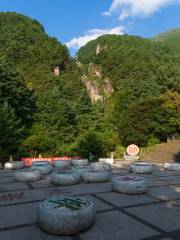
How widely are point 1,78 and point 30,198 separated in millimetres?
36839

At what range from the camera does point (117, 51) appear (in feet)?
329

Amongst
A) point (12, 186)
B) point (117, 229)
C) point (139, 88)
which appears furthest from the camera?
point (139, 88)

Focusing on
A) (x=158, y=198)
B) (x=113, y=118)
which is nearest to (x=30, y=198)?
(x=158, y=198)

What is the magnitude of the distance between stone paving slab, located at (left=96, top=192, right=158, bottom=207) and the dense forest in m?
21.2

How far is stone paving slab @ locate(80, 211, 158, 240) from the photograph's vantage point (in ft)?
23.7

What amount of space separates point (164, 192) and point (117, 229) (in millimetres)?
5481

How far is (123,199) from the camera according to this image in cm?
1111

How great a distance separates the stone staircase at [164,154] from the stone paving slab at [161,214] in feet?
61.1

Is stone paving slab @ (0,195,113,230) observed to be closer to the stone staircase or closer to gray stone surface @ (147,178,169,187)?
gray stone surface @ (147,178,169,187)

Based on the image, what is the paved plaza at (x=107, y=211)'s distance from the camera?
24.3ft

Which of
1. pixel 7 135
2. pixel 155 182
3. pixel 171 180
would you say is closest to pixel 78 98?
pixel 7 135

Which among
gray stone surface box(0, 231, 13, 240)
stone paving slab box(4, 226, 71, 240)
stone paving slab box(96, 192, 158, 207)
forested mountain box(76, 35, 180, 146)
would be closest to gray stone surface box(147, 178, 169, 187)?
stone paving slab box(96, 192, 158, 207)

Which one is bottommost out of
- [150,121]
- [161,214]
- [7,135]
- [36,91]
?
[161,214]

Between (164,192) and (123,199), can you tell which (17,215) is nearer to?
(123,199)
